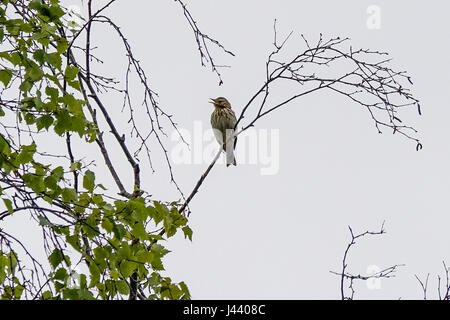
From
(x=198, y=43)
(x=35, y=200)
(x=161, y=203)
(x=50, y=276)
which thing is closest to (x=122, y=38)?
(x=198, y=43)

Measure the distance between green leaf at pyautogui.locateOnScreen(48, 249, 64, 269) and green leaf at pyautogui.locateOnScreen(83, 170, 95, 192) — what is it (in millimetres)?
Answer: 278

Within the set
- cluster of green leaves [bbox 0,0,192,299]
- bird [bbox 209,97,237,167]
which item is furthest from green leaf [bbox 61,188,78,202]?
bird [bbox 209,97,237,167]

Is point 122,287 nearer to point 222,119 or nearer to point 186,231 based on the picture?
point 186,231

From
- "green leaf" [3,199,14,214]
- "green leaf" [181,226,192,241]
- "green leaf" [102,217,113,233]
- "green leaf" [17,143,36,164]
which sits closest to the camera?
"green leaf" [3,199,14,214]

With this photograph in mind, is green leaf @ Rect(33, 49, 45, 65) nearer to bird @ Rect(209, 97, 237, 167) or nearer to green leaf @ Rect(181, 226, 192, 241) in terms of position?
green leaf @ Rect(181, 226, 192, 241)

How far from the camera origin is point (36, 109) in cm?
306

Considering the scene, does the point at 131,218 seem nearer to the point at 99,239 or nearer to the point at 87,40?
the point at 99,239

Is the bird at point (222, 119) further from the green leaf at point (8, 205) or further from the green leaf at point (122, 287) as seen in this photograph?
the green leaf at point (8, 205)

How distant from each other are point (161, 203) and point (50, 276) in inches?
30.6

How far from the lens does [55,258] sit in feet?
9.80

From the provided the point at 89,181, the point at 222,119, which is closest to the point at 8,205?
the point at 89,181

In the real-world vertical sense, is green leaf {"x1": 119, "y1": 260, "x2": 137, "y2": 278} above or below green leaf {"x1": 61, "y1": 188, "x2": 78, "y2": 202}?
below

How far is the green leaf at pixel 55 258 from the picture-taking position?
298cm

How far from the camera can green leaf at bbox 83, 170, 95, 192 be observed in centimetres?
310
